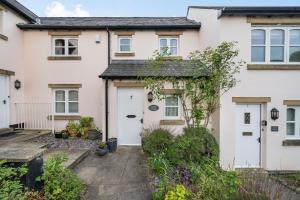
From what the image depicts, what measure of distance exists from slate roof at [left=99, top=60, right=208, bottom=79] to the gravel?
3.13m

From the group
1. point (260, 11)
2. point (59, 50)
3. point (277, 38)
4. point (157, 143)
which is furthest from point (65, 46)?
point (277, 38)

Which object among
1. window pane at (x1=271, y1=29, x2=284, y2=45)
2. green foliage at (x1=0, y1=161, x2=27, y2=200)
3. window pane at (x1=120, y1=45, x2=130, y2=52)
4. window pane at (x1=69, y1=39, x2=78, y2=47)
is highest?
window pane at (x1=69, y1=39, x2=78, y2=47)

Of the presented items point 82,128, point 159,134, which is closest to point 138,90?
point 159,134

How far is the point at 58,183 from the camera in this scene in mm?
4754

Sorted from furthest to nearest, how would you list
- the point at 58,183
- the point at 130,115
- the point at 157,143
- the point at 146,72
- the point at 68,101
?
the point at 68,101, the point at 130,115, the point at 146,72, the point at 157,143, the point at 58,183

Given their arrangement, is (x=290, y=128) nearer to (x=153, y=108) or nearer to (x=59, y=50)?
(x=153, y=108)

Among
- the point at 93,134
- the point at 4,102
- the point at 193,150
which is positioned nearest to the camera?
the point at 193,150

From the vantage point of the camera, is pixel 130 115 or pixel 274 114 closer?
pixel 274 114

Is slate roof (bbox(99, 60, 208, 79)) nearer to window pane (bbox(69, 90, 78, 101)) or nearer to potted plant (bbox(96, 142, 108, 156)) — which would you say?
window pane (bbox(69, 90, 78, 101))

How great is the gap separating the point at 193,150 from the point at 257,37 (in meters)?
5.59

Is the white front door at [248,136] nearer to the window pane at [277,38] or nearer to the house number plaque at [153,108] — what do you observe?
the window pane at [277,38]

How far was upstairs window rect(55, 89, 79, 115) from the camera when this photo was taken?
1225 cm

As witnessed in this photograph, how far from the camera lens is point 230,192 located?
4.23m

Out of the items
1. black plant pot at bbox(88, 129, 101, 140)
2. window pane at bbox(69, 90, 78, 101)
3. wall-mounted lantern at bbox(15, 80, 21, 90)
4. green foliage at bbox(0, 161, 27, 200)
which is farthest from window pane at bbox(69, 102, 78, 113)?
green foliage at bbox(0, 161, 27, 200)
